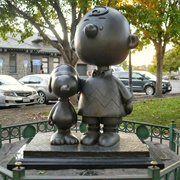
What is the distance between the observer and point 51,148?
3.19 m

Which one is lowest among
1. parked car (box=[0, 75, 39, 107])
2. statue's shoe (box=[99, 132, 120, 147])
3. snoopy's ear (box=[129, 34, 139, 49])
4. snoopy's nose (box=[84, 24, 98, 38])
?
parked car (box=[0, 75, 39, 107])

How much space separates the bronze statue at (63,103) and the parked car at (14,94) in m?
8.29

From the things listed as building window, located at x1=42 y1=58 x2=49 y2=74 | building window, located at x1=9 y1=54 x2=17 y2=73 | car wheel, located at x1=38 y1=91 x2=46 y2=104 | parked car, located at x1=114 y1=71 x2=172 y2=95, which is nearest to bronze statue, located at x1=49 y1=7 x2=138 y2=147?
car wheel, located at x1=38 y1=91 x2=46 y2=104

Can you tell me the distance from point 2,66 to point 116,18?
22981 mm

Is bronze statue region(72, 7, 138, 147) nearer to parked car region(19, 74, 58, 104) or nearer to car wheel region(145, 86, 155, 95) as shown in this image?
parked car region(19, 74, 58, 104)

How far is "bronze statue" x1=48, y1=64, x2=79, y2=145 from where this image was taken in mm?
3225

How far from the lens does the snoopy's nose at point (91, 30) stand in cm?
309

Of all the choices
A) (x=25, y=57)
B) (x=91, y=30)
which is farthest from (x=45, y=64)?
(x=91, y=30)

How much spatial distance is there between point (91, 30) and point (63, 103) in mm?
963

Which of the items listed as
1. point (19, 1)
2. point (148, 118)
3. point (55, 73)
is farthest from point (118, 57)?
point (19, 1)

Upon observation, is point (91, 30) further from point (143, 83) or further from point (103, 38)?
point (143, 83)

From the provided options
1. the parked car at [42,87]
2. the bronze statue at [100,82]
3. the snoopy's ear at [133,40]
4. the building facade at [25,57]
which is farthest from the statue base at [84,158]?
the building facade at [25,57]

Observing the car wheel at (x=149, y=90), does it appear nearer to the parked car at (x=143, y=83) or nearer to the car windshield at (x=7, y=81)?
the parked car at (x=143, y=83)

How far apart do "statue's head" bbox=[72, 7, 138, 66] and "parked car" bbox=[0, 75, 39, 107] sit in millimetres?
8487
